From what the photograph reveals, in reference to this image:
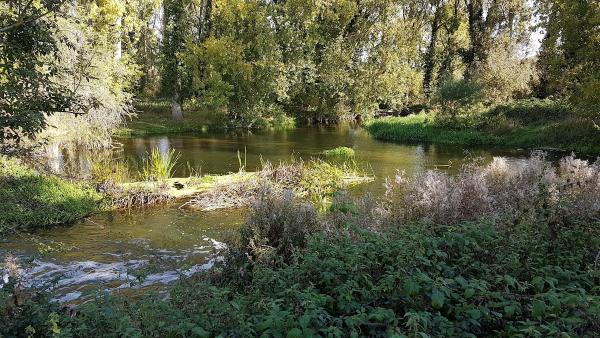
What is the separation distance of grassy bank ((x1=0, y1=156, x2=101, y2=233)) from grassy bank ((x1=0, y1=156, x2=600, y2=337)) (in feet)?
18.5

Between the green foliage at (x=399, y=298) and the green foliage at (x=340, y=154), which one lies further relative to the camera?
the green foliage at (x=340, y=154)

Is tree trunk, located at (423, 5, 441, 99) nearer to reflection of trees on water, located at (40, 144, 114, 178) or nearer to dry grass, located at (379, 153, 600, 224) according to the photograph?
reflection of trees on water, located at (40, 144, 114, 178)

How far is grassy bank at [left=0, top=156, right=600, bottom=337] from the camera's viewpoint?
130 inches

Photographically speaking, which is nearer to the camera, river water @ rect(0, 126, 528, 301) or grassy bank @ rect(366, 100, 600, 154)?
river water @ rect(0, 126, 528, 301)

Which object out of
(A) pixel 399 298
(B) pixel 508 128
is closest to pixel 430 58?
(B) pixel 508 128

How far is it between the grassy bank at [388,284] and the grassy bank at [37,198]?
563cm

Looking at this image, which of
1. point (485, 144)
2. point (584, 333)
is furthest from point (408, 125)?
point (584, 333)

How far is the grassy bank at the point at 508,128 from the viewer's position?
21.8 meters

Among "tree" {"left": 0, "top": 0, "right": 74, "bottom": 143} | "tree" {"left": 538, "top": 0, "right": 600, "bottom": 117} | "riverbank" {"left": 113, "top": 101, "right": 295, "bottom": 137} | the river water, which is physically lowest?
the river water

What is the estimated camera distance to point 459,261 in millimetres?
4547

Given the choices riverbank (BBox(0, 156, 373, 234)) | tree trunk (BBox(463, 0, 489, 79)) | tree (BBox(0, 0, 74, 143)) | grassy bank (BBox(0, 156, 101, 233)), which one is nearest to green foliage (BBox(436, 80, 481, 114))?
tree trunk (BBox(463, 0, 489, 79))

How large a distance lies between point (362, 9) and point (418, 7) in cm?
732

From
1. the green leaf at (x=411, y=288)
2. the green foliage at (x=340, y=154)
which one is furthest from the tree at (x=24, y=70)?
the green foliage at (x=340, y=154)

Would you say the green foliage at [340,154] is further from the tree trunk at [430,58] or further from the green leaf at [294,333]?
the tree trunk at [430,58]
